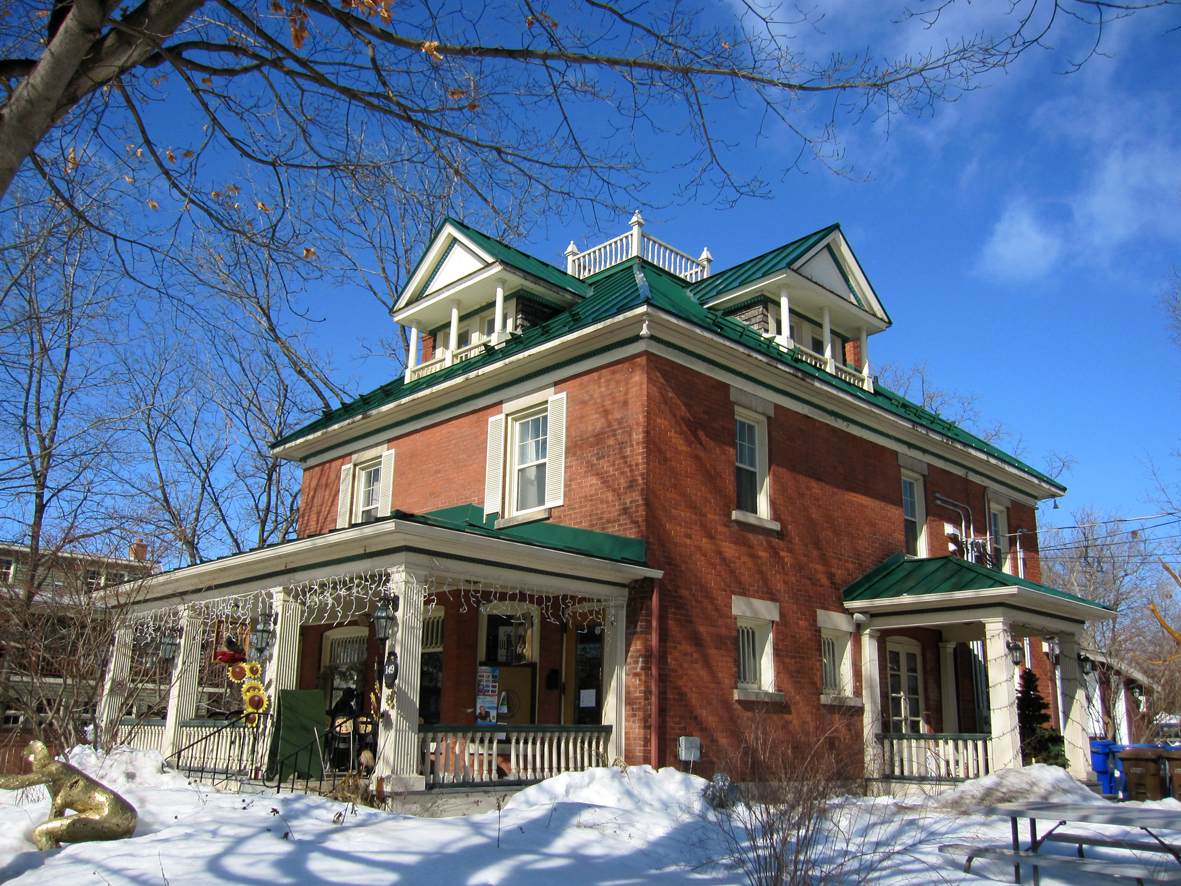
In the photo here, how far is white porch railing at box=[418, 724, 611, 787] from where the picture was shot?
11.7 meters

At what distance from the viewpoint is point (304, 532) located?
21.1m

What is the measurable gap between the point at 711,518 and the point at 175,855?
935cm

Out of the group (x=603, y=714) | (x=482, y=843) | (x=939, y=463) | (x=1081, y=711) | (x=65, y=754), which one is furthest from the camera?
(x=939, y=463)

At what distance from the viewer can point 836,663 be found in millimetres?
17016

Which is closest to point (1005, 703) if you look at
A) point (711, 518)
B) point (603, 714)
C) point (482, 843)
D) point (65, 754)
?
point (711, 518)

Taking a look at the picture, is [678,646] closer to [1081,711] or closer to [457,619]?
[457,619]

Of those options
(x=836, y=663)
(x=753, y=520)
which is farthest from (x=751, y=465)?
(x=836, y=663)

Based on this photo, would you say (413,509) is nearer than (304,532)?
Yes

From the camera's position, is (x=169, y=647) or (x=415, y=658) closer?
(x=415, y=658)

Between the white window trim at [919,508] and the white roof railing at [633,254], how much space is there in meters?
6.38

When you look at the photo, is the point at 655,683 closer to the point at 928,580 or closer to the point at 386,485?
the point at 928,580

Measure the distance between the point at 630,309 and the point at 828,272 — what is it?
6484mm

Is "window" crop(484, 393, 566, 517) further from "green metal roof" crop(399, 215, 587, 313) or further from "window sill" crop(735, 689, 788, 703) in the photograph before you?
"window sill" crop(735, 689, 788, 703)

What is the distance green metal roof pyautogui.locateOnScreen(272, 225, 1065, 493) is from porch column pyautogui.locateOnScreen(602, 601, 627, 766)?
14.7 ft
